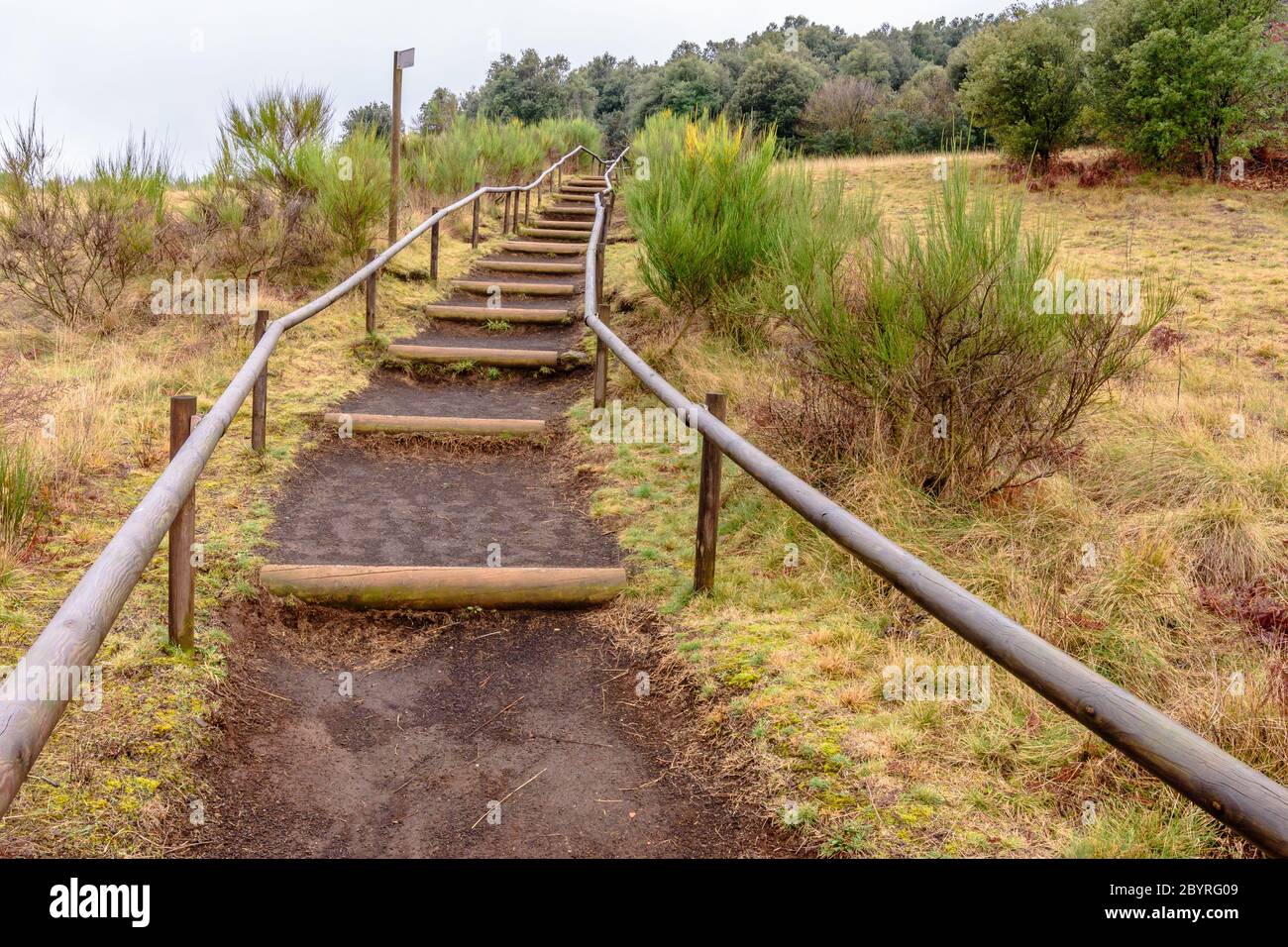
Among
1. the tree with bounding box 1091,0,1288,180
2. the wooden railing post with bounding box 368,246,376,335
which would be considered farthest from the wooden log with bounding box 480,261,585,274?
the tree with bounding box 1091,0,1288,180

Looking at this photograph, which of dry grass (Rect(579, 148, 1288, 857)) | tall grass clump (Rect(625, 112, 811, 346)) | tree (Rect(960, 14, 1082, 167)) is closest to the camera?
dry grass (Rect(579, 148, 1288, 857))

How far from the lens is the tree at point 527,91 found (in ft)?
96.6

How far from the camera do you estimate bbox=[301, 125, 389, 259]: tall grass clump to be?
9.42 metres

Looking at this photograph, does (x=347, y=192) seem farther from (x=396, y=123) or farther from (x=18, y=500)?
(x=18, y=500)

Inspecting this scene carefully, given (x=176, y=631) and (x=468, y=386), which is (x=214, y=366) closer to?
(x=468, y=386)

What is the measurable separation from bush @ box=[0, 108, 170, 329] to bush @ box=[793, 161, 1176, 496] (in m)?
6.17

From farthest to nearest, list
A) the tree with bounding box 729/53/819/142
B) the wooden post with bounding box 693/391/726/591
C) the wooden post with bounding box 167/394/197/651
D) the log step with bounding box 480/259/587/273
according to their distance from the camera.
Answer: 1. the tree with bounding box 729/53/819/142
2. the log step with bounding box 480/259/587/273
3. the wooden post with bounding box 693/391/726/591
4. the wooden post with bounding box 167/394/197/651

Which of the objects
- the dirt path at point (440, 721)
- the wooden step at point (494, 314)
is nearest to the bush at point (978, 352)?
the dirt path at point (440, 721)

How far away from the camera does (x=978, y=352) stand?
15.2ft

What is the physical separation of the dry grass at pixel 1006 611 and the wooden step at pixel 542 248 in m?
6.48

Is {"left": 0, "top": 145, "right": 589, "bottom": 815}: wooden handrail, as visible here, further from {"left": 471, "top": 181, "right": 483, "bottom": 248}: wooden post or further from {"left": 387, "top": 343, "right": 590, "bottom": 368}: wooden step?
{"left": 471, "top": 181, "right": 483, "bottom": 248}: wooden post

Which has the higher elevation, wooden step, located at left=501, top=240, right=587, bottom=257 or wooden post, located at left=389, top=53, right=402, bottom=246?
wooden post, located at left=389, top=53, right=402, bottom=246

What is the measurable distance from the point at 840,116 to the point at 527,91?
31.3ft

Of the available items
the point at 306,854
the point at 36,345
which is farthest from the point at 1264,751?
the point at 36,345
